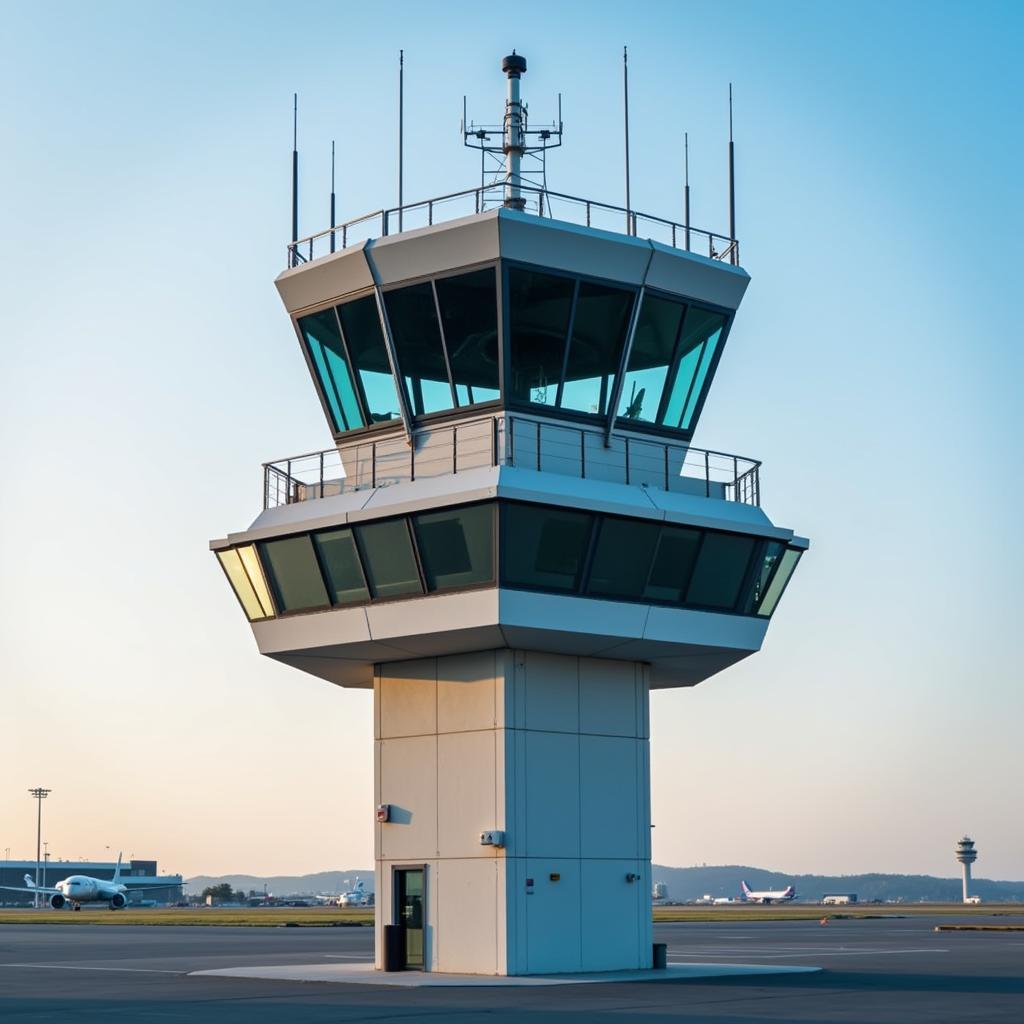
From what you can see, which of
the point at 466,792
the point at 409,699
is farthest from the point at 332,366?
the point at 466,792

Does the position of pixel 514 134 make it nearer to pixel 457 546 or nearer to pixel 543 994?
pixel 457 546

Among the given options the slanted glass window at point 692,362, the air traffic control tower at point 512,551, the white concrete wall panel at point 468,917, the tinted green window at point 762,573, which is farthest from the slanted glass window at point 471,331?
the white concrete wall panel at point 468,917

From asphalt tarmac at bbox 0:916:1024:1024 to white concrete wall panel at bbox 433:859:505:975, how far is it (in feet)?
7.94

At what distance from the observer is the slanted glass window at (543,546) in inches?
1070

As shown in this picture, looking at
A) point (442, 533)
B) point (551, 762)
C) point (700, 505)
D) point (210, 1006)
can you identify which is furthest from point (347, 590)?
point (210, 1006)

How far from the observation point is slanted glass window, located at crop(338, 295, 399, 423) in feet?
97.1

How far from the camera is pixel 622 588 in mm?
28672

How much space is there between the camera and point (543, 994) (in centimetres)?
2423

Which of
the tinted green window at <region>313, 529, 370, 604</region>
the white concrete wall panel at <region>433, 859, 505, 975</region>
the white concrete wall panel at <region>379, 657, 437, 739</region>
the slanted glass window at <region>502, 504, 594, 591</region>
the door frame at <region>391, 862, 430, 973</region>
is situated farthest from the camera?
the white concrete wall panel at <region>379, 657, 437, 739</region>

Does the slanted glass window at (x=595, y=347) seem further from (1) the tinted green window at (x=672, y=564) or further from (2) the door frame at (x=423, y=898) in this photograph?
(2) the door frame at (x=423, y=898)

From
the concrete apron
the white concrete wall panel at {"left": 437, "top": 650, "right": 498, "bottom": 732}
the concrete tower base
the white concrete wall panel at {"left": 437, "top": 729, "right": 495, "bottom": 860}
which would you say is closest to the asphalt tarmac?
the concrete apron

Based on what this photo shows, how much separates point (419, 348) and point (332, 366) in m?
2.33

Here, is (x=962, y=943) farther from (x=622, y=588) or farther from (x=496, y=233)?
(x=496, y=233)

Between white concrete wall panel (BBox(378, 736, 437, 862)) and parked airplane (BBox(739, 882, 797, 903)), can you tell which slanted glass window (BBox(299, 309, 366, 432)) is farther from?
parked airplane (BBox(739, 882, 797, 903))
